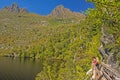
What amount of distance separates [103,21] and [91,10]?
1742 millimetres

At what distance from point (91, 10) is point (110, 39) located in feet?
20.2

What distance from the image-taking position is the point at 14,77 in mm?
147375

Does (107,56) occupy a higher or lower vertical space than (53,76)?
higher

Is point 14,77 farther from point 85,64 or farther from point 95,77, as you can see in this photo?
point 95,77

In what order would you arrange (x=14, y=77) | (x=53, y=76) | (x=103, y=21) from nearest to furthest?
(x=103, y=21) → (x=53, y=76) → (x=14, y=77)

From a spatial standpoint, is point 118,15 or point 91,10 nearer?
point 118,15

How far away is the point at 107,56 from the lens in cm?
3459

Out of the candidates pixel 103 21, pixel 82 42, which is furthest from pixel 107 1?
pixel 82 42

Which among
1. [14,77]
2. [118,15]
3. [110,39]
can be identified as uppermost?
[118,15]

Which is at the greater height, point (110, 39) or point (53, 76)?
point (110, 39)

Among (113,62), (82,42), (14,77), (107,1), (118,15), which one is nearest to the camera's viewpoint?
(107,1)

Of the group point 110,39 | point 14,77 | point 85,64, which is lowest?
point 14,77

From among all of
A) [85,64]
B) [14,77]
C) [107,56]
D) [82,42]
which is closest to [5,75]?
[14,77]

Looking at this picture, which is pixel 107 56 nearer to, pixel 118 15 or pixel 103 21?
pixel 103 21
